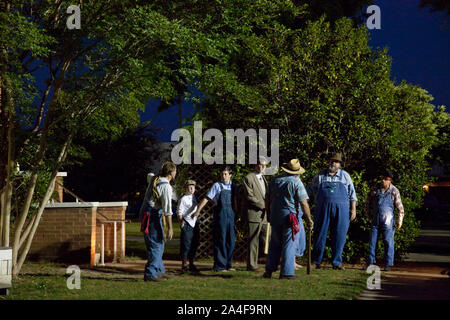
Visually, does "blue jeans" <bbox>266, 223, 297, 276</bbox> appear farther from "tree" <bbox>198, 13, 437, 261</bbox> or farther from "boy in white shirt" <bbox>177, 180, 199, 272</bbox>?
"tree" <bbox>198, 13, 437, 261</bbox>

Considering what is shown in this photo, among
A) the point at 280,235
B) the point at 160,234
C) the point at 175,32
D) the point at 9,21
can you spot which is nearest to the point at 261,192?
the point at 280,235

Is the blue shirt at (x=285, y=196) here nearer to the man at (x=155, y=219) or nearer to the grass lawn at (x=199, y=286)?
the grass lawn at (x=199, y=286)

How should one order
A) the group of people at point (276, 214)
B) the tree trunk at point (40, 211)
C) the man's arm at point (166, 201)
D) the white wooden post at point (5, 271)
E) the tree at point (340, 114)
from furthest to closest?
the tree at point (340, 114) < the tree trunk at point (40, 211) < the group of people at point (276, 214) < the man's arm at point (166, 201) < the white wooden post at point (5, 271)

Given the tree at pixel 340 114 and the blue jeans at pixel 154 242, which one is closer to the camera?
the blue jeans at pixel 154 242

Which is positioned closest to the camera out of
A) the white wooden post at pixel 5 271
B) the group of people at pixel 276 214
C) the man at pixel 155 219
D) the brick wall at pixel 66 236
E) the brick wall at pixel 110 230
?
the white wooden post at pixel 5 271

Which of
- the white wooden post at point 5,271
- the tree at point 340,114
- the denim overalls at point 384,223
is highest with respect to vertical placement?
the tree at point 340,114

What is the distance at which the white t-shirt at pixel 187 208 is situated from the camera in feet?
38.5

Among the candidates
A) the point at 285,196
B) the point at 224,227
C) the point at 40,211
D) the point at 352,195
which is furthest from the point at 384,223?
the point at 40,211

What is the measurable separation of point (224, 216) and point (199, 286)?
94.8 inches

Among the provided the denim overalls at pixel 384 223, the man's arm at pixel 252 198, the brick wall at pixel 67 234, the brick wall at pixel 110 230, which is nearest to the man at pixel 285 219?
the man's arm at pixel 252 198

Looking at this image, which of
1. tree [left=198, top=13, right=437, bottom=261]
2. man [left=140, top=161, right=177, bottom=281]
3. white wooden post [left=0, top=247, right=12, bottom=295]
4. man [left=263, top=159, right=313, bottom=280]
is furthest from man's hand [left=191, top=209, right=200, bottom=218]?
white wooden post [left=0, top=247, right=12, bottom=295]

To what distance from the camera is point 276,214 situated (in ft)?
32.7

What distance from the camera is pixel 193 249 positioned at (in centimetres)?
1159
